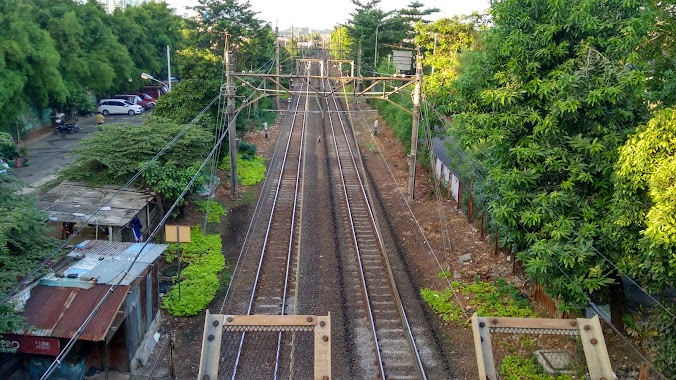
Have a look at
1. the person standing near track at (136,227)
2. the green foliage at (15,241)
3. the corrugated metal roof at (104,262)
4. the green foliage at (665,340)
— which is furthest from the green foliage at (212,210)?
the green foliage at (665,340)

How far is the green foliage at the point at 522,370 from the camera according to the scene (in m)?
11.3

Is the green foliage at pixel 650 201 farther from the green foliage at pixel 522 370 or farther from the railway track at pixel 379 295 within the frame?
the railway track at pixel 379 295

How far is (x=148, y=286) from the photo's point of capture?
41.1 ft

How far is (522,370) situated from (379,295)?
424cm

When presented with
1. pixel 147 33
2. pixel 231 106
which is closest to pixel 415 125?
pixel 231 106

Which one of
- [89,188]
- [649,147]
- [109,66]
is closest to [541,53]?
[649,147]

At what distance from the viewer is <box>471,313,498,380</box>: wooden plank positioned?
5188 millimetres

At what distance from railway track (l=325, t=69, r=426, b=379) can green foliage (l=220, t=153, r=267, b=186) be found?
3.82m

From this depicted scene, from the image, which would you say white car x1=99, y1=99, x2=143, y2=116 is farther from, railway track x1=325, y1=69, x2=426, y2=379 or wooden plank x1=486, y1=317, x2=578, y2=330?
wooden plank x1=486, y1=317, x2=578, y2=330

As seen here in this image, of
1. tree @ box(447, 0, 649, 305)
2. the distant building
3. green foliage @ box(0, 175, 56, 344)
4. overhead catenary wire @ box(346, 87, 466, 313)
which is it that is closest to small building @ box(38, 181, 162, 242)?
green foliage @ box(0, 175, 56, 344)

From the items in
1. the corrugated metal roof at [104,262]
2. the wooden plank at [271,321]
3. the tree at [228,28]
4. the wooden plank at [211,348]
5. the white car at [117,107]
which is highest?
the tree at [228,28]

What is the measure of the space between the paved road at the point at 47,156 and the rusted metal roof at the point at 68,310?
41.1 ft

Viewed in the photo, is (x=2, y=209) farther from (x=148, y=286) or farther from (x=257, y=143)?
(x=257, y=143)

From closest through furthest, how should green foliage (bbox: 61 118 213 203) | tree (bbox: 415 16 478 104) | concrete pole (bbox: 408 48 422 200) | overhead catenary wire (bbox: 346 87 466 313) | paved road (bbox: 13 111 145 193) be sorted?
1. overhead catenary wire (bbox: 346 87 466 313)
2. green foliage (bbox: 61 118 213 203)
3. concrete pole (bbox: 408 48 422 200)
4. tree (bbox: 415 16 478 104)
5. paved road (bbox: 13 111 145 193)
